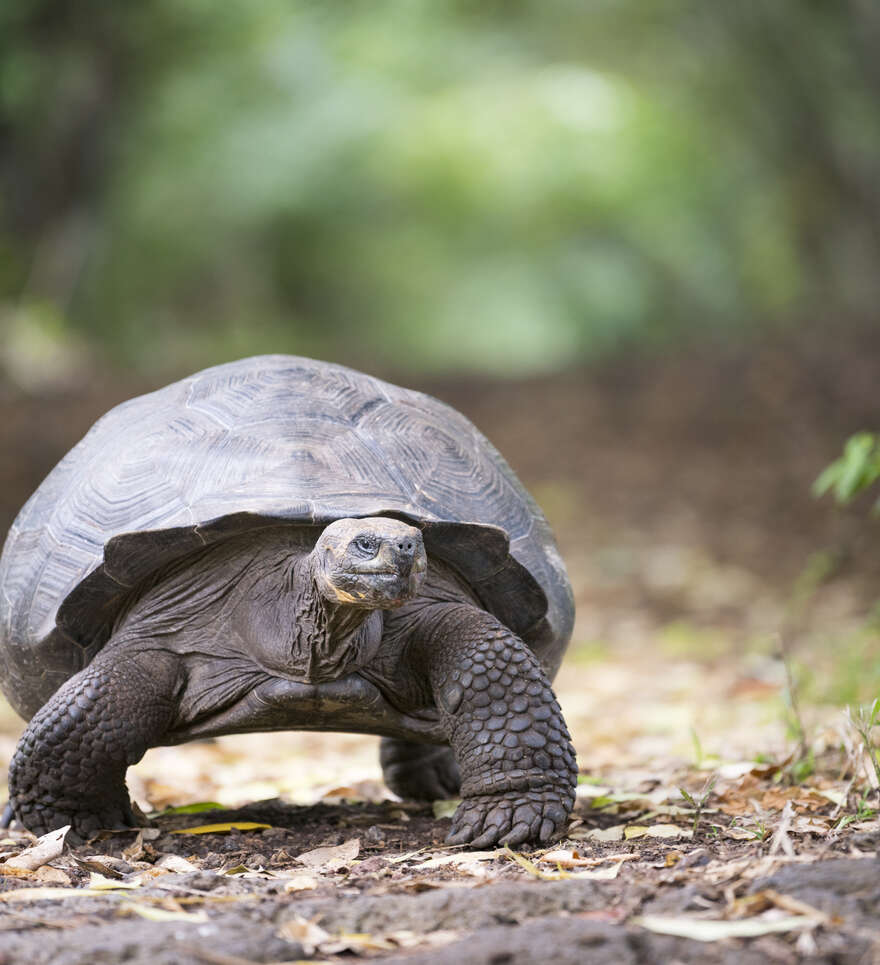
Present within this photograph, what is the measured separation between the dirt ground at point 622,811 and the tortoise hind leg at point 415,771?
138mm

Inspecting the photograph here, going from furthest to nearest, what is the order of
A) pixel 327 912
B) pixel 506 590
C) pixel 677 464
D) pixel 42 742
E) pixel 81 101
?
pixel 81 101 < pixel 677 464 < pixel 506 590 < pixel 42 742 < pixel 327 912

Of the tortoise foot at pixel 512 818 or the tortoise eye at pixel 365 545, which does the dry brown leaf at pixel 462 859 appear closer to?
the tortoise foot at pixel 512 818

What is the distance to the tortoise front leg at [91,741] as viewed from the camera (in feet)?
10.5

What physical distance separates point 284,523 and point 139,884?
3.14 ft

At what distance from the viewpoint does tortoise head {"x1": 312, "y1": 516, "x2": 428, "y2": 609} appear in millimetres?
2867

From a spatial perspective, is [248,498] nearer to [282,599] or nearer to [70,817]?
[282,599]

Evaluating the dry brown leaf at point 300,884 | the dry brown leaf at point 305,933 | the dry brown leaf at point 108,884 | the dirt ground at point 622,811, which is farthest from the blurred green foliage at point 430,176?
the dry brown leaf at point 305,933

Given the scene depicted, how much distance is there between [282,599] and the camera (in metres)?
3.30

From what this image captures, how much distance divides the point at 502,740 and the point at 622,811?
64cm

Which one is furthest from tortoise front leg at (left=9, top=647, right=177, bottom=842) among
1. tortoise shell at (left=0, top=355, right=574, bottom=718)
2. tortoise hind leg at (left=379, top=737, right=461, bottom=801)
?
tortoise hind leg at (left=379, top=737, right=461, bottom=801)

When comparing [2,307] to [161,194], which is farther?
[161,194]

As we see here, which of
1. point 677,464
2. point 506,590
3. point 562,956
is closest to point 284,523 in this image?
point 506,590

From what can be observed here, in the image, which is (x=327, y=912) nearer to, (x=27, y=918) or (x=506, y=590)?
(x=27, y=918)

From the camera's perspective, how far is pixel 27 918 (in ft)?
7.84
